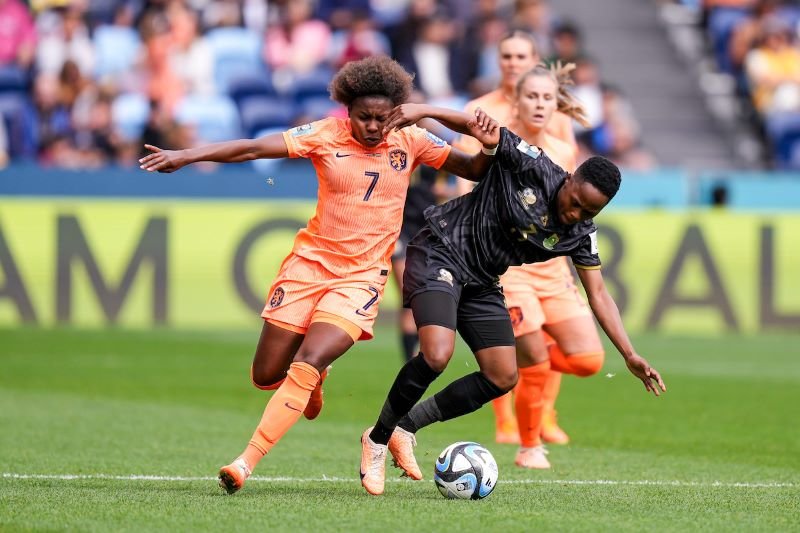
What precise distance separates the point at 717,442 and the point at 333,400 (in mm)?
3421

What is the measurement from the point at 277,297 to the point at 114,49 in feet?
43.6

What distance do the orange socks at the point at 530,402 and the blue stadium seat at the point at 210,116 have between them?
10854mm

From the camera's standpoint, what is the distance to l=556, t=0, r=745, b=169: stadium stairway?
22328 mm

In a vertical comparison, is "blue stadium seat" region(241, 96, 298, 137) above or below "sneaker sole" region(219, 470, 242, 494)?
below

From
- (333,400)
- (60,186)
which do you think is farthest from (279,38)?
(333,400)

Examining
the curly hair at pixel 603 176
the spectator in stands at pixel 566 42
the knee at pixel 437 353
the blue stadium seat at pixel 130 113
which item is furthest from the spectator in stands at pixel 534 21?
the knee at pixel 437 353

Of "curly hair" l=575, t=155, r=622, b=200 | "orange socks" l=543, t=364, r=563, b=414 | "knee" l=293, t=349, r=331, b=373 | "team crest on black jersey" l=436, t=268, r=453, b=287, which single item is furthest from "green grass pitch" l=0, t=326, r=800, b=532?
"curly hair" l=575, t=155, r=622, b=200

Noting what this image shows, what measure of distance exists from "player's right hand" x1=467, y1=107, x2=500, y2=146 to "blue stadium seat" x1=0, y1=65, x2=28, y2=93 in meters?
12.8

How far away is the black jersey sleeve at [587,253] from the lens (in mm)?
7387

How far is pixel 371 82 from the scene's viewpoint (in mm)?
7047

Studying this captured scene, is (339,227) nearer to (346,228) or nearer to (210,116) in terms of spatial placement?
(346,228)

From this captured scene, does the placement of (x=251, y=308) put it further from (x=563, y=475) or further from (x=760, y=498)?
(x=760, y=498)

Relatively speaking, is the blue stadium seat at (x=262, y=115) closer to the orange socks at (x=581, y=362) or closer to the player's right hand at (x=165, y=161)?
the orange socks at (x=581, y=362)

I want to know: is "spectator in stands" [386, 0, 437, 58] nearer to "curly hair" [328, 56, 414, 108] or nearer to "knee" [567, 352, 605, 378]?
"knee" [567, 352, 605, 378]
